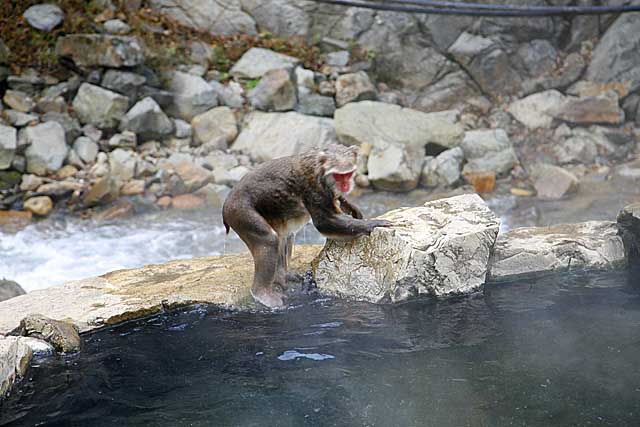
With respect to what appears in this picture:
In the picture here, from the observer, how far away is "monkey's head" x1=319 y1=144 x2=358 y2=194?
3932mm

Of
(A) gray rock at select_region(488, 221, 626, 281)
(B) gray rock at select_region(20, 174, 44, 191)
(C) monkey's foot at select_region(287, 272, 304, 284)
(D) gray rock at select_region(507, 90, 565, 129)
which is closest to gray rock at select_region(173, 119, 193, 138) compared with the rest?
(B) gray rock at select_region(20, 174, 44, 191)

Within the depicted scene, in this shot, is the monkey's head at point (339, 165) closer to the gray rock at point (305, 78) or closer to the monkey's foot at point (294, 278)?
the monkey's foot at point (294, 278)

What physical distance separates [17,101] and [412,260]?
25.6 ft

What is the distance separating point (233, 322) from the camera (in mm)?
3990

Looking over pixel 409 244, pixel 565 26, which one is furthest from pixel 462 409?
pixel 565 26

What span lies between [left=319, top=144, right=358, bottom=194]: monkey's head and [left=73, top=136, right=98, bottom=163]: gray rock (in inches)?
245

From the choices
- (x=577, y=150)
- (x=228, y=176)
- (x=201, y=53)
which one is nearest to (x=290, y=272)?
(x=228, y=176)

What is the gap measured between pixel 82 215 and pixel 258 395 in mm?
6068

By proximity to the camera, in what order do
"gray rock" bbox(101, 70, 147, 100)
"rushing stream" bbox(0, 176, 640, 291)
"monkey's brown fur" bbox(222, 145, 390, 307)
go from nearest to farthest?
"monkey's brown fur" bbox(222, 145, 390, 307) → "rushing stream" bbox(0, 176, 640, 291) → "gray rock" bbox(101, 70, 147, 100)

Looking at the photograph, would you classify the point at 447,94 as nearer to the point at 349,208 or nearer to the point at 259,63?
the point at 259,63

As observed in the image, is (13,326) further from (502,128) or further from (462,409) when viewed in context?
(502,128)

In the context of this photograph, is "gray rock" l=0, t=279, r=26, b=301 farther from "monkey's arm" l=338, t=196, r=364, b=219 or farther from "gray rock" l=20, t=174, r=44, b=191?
"gray rock" l=20, t=174, r=44, b=191

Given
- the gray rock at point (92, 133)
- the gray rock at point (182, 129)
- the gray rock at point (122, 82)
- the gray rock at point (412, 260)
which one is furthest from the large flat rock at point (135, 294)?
the gray rock at point (122, 82)

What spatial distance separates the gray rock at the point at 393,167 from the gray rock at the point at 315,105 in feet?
4.68
